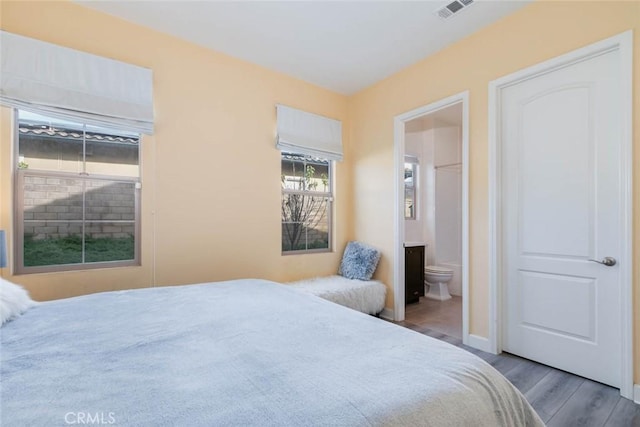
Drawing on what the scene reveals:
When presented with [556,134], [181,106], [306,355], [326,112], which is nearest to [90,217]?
[181,106]

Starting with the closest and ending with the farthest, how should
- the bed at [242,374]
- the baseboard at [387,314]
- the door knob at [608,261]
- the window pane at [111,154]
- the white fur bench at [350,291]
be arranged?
the bed at [242,374] → the door knob at [608,261] → the window pane at [111,154] → the white fur bench at [350,291] → the baseboard at [387,314]

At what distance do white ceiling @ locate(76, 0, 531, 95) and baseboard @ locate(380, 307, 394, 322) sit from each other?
9.23ft

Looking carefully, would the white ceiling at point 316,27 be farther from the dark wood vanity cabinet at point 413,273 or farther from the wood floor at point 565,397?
the wood floor at point 565,397

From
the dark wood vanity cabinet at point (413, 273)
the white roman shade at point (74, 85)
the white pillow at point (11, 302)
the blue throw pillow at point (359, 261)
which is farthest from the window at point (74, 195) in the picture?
the dark wood vanity cabinet at point (413, 273)

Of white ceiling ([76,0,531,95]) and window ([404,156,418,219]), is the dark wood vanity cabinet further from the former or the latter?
white ceiling ([76,0,531,95])

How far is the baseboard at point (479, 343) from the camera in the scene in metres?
2.59

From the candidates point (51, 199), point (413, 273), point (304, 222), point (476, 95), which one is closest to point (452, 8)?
point (476, 95)

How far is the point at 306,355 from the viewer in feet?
3.44

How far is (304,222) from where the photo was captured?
376cm

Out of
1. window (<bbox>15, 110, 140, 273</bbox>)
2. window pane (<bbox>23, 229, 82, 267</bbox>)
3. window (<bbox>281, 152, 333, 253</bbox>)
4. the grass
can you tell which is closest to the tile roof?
window (<bbox>15, 110, 140, 273</bbox>)

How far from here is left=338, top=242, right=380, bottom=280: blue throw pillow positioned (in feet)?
11.6

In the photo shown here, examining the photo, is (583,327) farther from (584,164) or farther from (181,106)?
(181,106)

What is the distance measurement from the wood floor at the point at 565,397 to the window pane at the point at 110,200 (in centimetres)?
332

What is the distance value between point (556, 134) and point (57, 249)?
3.97 m
